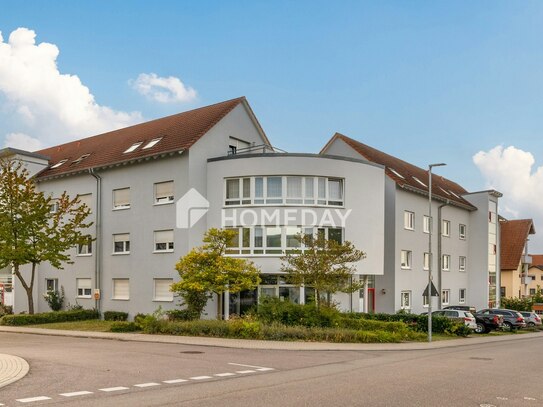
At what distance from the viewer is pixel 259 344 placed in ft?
67.3

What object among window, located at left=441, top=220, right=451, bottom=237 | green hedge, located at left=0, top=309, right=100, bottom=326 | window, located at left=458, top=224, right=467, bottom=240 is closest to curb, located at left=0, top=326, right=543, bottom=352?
green hedge, located at left=0, top=309, right=100, bottom=326

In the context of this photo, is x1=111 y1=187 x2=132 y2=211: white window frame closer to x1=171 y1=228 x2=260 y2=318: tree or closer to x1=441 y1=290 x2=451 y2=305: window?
x1=171 y1=228 x2=260 y2=318: tree

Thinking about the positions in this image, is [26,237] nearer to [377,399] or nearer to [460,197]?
[377,399]

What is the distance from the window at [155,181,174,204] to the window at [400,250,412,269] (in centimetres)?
1550

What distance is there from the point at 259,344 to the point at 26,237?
56.6 feet

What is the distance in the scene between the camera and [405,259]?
38094 mm

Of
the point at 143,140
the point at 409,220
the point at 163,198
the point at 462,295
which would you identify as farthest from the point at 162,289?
the point at 462,295

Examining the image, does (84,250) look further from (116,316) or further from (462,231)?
(462,231)

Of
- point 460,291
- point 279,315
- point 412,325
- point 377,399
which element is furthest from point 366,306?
point 377,399

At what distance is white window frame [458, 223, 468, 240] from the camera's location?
46.4m

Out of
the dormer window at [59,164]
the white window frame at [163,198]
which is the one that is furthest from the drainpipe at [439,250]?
the dormer window at [59,164]

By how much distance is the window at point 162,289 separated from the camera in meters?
30.0

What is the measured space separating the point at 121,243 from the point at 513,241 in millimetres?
44122

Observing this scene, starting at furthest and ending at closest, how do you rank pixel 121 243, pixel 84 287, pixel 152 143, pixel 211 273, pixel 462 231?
pixel 462 231 < pixel 84 287 < pixel 121 243 < pixel 152 143 < pixel 211 273
